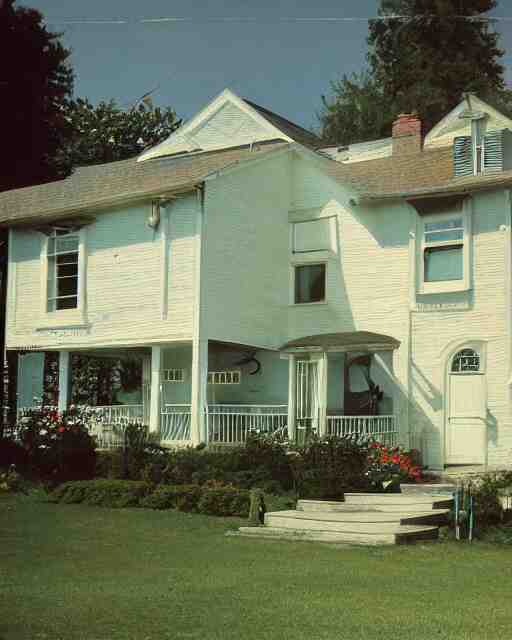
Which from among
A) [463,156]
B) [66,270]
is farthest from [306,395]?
→ [66,270]

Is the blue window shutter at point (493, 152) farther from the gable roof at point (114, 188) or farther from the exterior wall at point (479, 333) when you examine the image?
the gable roof at point (114, 188)

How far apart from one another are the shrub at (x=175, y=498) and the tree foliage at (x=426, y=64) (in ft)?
98.0

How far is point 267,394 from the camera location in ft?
91.3

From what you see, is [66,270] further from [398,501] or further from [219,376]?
[398,501]

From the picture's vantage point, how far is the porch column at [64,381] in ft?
92.7

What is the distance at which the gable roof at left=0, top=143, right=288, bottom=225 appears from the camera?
2670cm

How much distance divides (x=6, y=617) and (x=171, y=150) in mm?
26587

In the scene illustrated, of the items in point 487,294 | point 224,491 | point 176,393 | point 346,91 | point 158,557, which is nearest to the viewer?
point 158,557

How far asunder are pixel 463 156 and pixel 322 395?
22.4 feet

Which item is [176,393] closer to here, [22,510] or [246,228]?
[246,228]

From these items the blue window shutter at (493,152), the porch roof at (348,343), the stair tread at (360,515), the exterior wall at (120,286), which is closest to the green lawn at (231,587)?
the stair tread at (360,515)

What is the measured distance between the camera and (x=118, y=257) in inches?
1088

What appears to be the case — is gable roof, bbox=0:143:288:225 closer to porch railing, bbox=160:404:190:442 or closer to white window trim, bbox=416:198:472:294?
white window trim, bbox=416:198:472:294

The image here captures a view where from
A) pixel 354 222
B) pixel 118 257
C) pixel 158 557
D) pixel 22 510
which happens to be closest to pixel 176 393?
pixel 118 257
